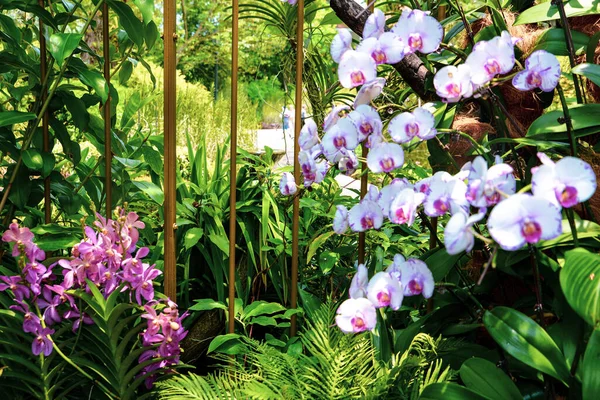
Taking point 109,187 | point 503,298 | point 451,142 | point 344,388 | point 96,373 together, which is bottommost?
point 96,373

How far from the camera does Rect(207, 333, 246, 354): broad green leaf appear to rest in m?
1.48

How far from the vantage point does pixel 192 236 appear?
171cm

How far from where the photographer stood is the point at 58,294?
1.41 metres

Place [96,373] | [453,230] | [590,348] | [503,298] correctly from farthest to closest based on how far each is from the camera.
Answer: [96,373] → [503,298] → [590,348] → [453,230]

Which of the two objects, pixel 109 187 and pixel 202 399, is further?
pixel 109 187

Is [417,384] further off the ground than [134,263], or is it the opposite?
[134,263]

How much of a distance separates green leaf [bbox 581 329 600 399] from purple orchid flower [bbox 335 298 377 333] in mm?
318

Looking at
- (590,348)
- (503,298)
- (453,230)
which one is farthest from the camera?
(503,298)

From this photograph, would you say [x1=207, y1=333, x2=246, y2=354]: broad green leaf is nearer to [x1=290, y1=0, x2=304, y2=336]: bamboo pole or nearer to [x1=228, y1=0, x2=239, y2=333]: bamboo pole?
[x1=228, y1=0, x2=239, y2=333]: bamboo pole

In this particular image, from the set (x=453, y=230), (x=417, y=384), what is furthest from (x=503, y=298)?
(x=453, y=230)

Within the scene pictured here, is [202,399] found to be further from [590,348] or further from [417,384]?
[590,348]

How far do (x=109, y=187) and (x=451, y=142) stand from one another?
0.82 metres

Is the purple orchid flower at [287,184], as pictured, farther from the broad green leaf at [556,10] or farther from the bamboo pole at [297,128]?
the broad green leaf at [556,10]

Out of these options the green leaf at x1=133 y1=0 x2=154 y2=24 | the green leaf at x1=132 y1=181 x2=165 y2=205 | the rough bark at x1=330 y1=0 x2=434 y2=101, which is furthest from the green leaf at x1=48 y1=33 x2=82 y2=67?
the rough bark at x1=330 y1=0 x2=434 y2=101
